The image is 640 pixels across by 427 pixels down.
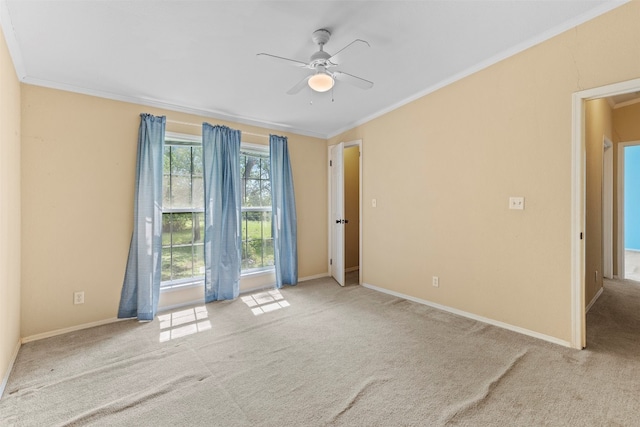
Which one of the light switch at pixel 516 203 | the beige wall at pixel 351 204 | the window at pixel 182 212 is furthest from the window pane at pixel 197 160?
→ the light switch at pixel 516 203

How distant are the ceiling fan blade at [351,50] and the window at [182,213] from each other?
2080 millimetres

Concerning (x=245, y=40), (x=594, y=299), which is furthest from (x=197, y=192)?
(x=594, y=299)

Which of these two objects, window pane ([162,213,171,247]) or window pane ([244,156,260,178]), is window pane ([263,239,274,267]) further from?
window pane ([162,213,171,247])

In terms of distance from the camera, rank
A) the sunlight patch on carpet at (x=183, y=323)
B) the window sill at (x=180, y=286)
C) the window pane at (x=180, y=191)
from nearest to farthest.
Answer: the sunlight patch on carpet at (x=183, y=323) < the window sill at (x=180, y=286) < the window pane at (x=180, y=191)

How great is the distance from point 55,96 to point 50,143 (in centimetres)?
46

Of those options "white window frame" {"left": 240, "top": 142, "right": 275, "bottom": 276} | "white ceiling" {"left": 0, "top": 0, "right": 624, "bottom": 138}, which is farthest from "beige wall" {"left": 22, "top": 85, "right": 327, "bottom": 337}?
"white window frame" {"left": 240, "top": 142, "right": 275, "bottom": 276}

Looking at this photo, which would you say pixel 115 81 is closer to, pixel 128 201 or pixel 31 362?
pixel 128 201

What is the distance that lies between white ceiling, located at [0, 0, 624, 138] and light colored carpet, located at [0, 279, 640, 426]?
2467mm

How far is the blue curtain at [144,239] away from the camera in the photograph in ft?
9.85

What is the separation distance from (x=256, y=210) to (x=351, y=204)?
2.00 metres

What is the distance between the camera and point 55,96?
267cm

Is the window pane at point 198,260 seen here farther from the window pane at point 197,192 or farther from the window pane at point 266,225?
the window pane at point 266,225

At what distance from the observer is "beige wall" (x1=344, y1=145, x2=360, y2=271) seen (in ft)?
17.5

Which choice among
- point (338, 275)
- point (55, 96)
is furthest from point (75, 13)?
point (338, 275)
